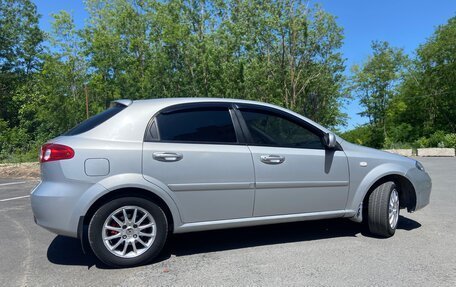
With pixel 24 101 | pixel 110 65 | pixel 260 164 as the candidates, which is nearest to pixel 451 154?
pixel 110 65

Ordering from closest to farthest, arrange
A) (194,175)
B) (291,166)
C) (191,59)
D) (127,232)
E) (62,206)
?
1. (62,206)
2. (127,232)
3. (194,175)
4. (291,166)
5. (191,59)

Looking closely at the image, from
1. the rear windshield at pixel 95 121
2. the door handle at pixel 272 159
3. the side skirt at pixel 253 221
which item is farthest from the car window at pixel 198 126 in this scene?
the side skirt at pixel 253 221

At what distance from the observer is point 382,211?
15.4 ft

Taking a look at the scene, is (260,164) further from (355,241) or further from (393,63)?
(393,63)

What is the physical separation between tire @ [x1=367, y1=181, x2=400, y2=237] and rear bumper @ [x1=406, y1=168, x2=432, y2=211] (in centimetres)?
34

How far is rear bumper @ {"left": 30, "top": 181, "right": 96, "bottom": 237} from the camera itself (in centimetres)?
368

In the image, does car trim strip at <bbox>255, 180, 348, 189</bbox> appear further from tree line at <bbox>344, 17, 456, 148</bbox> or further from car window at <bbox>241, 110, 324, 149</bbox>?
tree line at <bbox>344, 17, 456, 148</bbox>

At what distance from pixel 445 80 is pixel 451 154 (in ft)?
59.9

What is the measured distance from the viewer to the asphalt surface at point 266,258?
352 centimetres

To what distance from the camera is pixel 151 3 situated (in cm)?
2588

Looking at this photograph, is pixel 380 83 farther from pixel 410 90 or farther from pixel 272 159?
pixel 272 159

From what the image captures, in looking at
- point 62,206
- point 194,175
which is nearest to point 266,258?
point 194,175

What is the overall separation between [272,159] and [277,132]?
1.29ft

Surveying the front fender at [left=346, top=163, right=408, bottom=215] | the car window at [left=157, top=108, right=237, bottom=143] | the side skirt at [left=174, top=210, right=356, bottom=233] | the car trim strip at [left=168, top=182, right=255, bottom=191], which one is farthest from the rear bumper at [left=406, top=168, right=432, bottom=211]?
the car window at [left=157, top=108, right=237, bottom=143]
